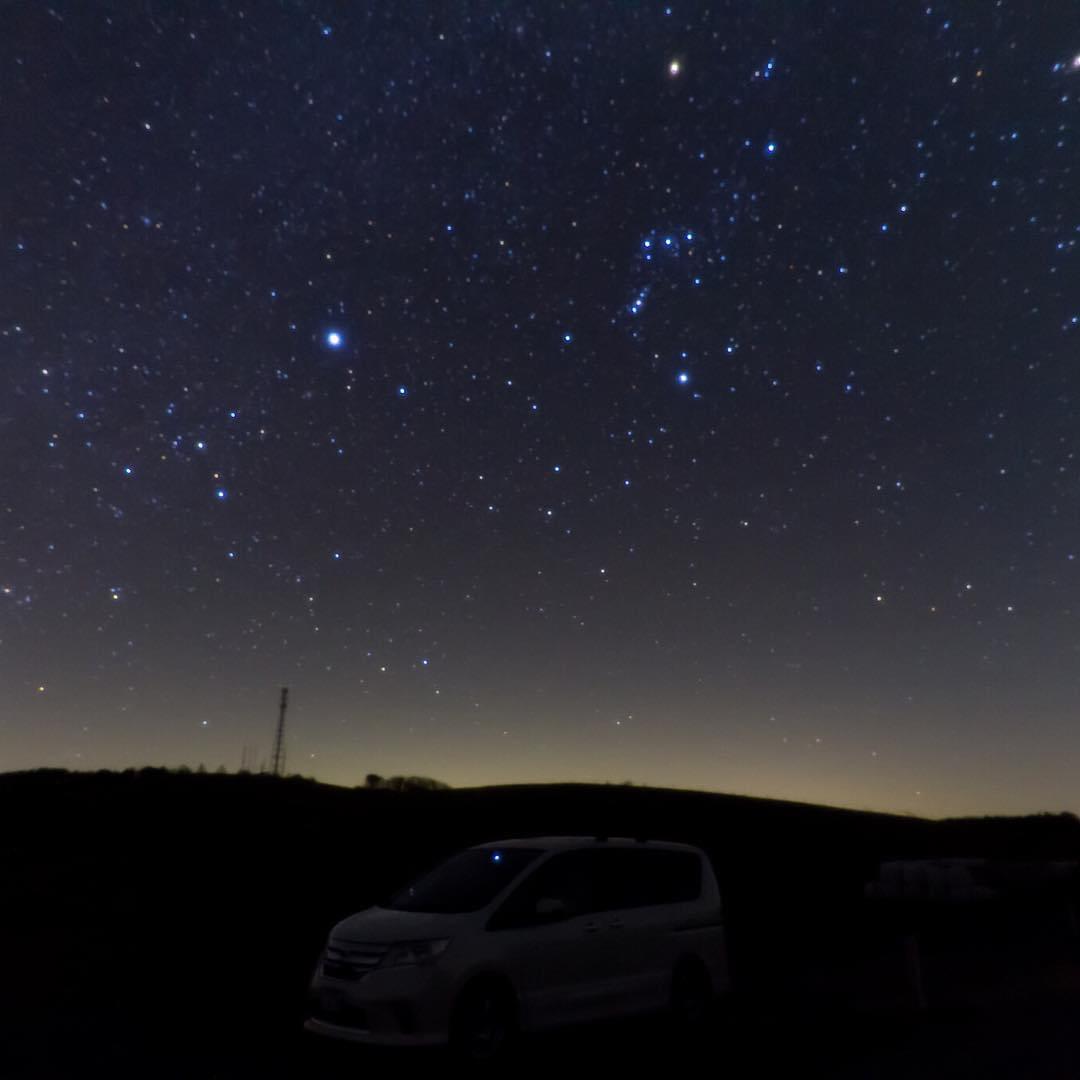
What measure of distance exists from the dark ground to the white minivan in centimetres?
33

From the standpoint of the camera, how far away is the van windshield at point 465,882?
899cm

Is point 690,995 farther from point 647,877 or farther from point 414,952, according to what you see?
point 414,952

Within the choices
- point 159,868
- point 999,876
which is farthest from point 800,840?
point 159,868

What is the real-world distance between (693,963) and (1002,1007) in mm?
3873

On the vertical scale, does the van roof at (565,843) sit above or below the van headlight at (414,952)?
above

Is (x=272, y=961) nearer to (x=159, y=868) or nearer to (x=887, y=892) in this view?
(x=159, y=868)

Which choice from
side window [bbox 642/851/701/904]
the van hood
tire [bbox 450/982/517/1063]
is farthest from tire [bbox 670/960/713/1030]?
the van hood

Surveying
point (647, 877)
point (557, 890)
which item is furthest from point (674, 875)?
point (557, 890)

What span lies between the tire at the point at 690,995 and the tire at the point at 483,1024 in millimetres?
2224

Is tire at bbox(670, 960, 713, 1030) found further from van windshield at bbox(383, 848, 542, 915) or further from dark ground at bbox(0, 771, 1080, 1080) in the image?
van windshield at bbox(383, 848, 542, 915)

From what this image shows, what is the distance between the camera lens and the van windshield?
8992 mm

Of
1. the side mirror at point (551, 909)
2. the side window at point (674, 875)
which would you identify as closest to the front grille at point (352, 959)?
the side mirror at point (551, 909)

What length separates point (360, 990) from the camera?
8.20 metres

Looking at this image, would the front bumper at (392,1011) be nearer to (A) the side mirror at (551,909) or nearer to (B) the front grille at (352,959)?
(B) the front grille at (352,959)
